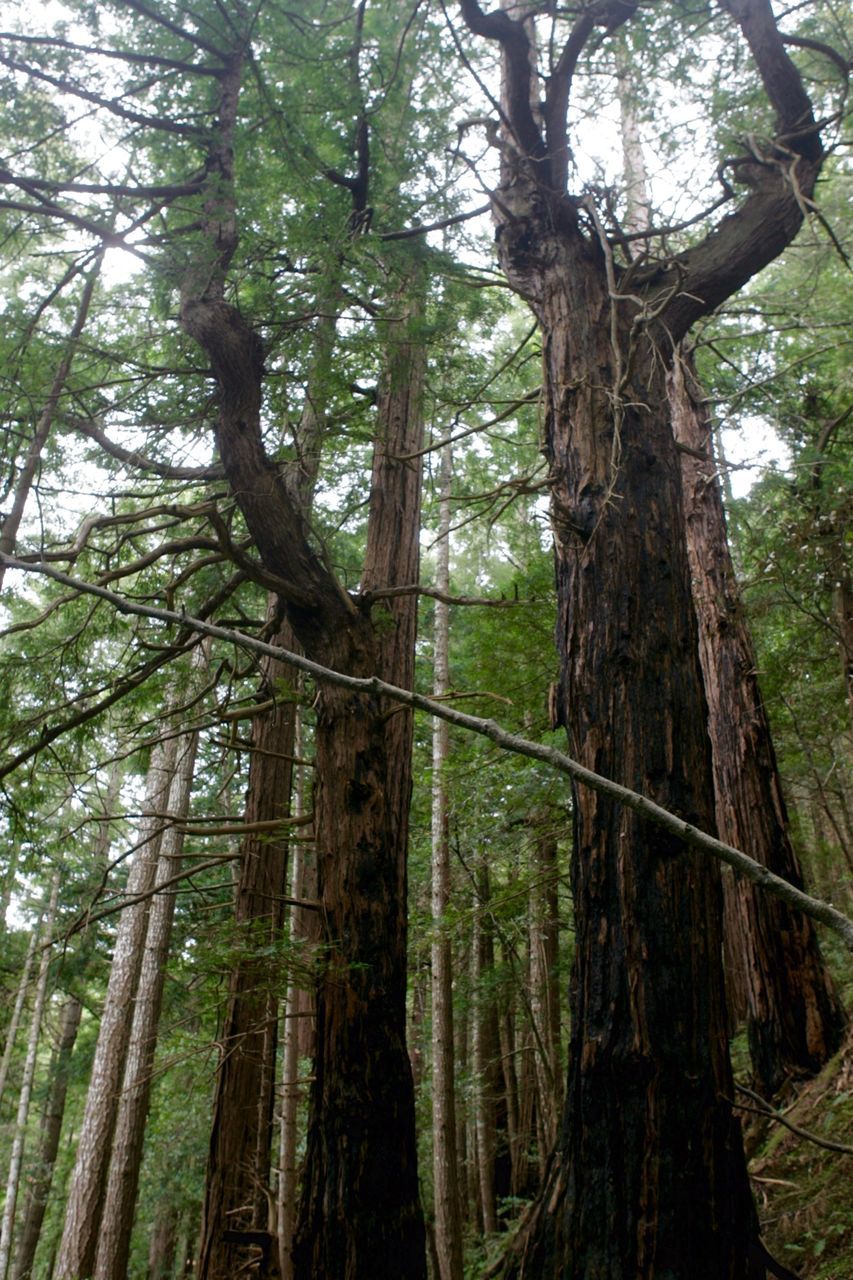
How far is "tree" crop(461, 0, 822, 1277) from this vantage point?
2631mm

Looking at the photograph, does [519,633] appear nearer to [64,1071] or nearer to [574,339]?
[574,339]

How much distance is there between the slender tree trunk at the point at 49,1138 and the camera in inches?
640

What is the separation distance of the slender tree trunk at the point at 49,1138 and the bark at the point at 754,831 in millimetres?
14171

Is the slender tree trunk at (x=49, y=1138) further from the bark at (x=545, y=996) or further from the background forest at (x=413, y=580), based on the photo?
the bark at (x=545, y=996)

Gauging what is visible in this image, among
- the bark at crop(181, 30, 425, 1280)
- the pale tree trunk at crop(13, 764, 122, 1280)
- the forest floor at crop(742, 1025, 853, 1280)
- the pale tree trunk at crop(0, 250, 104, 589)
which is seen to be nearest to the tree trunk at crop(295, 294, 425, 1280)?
the bark at crop(181, 30, 425, 1280)

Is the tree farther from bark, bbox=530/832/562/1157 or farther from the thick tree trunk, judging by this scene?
bark, bbox=530/832/562/1157

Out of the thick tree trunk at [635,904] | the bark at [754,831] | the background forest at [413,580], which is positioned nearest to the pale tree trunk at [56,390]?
the background forest at [413,580]

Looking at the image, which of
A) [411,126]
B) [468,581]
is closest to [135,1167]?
[411,126]

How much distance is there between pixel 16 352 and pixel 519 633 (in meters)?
5.09

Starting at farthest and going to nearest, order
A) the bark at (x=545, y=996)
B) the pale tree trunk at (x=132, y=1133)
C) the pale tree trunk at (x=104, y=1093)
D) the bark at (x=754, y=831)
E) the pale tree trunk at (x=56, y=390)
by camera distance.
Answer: the pale tree trunk at (x=104, y=1093) → the bark at (x=545, y=996) → the pale tree trunk at (x=132, y=1133) → the bark at (x=754, y=831) → the pale tree trunk at (x=56, y=390)

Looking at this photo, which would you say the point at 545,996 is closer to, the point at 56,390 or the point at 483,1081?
the point at 483,1081

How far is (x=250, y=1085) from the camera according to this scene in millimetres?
5965

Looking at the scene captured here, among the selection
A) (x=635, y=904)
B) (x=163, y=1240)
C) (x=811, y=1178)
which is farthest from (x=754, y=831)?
(x=163, y=1240)

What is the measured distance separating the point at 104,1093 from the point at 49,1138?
8.68m
